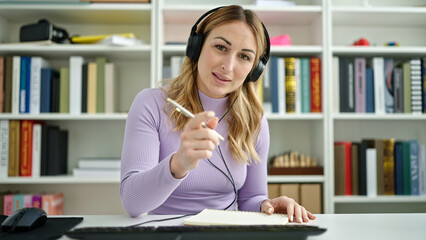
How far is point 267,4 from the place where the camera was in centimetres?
210

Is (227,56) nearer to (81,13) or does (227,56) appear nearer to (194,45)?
(194,45)

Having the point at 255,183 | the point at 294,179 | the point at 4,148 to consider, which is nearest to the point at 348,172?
the point at 294,179

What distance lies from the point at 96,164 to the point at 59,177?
0.64 ft

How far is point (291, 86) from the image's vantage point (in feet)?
6.84

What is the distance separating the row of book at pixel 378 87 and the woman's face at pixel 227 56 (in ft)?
3.60

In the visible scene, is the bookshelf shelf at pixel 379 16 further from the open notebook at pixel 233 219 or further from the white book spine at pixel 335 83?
the open notebook at pixel 233 219

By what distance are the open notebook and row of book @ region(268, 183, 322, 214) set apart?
1.16 meters

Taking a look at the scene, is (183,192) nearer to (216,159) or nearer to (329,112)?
(216,159)

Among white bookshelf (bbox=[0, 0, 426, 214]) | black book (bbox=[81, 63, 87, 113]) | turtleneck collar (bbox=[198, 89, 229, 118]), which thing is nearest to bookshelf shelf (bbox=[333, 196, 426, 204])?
white bookshelf (bbox=[0, 0, 426, 214])

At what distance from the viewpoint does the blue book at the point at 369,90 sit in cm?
211

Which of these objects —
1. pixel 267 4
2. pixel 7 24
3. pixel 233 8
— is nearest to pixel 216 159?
pixel 233 8

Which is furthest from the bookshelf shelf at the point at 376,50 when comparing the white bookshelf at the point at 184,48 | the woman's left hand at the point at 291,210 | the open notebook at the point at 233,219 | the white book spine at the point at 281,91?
the open notebook at the point at 233,219

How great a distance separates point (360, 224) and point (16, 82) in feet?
6.03

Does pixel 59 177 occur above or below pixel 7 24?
below
